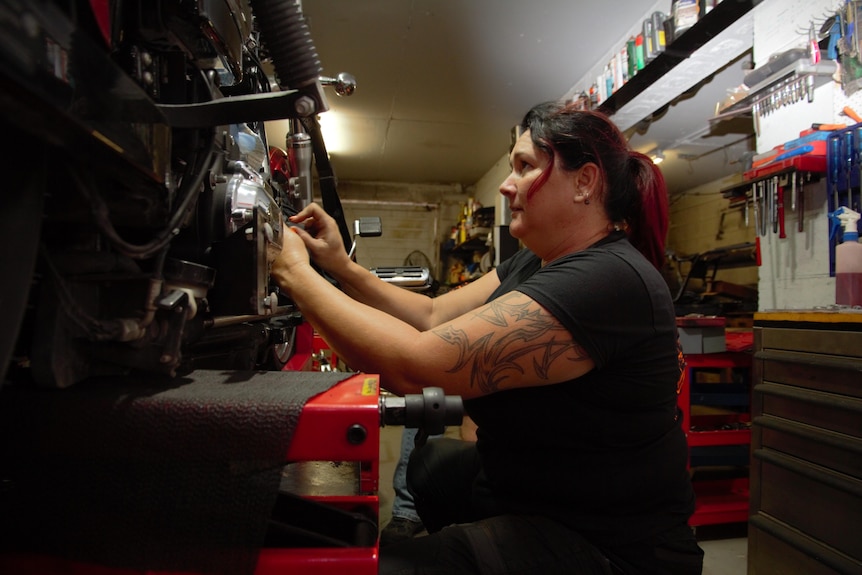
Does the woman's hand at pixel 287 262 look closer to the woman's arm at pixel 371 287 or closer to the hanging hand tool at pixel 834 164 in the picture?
the woman's arm at pixel 371 287

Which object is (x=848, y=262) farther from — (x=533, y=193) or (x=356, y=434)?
(x=356, y=434)

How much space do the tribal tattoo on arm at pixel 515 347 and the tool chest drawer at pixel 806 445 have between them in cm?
96

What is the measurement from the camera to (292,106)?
650 millimetres

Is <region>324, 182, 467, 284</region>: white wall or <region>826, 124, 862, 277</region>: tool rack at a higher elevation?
<region>324, 182, 467, 284</region>: white wall

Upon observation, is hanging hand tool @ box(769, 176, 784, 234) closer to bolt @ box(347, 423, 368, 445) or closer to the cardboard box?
the cardboard box

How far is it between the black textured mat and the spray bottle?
1.77 meters

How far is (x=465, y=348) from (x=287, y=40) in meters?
0.54

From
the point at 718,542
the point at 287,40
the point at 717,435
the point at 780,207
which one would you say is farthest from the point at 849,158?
the point at 287,40

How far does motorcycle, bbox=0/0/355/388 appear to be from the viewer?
390 millimetres

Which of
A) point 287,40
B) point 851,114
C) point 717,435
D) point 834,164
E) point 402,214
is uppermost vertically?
point 402,214

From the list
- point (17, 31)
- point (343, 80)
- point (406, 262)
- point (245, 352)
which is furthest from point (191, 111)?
point (406, 262)

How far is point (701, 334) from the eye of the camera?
1.99 meters

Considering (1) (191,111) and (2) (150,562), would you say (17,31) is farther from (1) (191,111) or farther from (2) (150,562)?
(2) (150,562)

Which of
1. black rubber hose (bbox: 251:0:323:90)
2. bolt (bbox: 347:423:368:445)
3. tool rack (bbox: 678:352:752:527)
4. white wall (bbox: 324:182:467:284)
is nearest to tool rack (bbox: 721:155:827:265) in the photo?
tool rack (bbox: 678:352:752:527)
